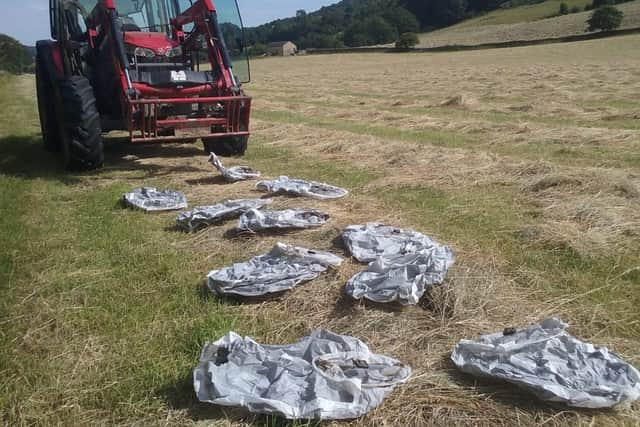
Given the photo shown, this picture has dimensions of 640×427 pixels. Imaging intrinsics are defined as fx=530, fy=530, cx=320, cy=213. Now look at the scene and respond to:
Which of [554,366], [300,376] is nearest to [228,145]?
[300,376]

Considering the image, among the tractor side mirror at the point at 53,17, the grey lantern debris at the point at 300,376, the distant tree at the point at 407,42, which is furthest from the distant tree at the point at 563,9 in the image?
the grey lantern debris at the point at 300,376

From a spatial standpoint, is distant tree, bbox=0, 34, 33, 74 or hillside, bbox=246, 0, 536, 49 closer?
distant tree, bbox=0, 34, 33, 74

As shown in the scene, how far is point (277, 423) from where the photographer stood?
6.70 feet

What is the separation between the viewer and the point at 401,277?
3.05 meters

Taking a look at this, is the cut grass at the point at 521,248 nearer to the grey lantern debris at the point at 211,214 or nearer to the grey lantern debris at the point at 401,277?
the grey lantern debris at the point at 401,277

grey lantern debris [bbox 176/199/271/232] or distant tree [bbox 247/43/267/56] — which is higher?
distant tree [bbox 247/43/267/56]

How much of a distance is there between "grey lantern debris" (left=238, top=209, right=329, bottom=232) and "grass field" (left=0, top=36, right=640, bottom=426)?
0.43ft

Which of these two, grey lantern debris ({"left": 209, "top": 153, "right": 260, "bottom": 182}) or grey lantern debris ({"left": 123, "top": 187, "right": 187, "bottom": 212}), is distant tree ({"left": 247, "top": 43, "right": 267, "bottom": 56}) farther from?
grey lantern debris ({"left": 123, "top": 187, "right": 187, "bottom": 212})

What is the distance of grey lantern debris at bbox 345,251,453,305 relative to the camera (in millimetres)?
2922

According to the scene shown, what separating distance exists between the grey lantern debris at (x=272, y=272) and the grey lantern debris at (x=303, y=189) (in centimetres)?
164

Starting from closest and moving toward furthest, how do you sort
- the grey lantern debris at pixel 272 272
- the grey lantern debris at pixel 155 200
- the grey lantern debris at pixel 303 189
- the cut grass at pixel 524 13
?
the grey lantern debris at pixel 272 272 → the grey lantern debris at pixel 155 200 → the grey lantern debris at pixel 303 189 → the cut grass at pixel 524 13

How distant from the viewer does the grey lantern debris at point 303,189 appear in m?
5.11

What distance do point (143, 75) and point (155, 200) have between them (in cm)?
204

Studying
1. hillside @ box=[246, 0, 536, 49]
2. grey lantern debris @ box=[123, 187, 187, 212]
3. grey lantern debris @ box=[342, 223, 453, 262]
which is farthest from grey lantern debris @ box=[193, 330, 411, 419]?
hillside @ box=[246, 0, 536, 49]
